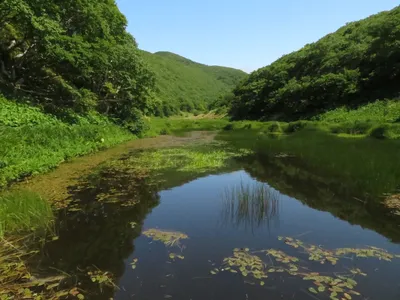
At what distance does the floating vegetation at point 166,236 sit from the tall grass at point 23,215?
286 centimetres

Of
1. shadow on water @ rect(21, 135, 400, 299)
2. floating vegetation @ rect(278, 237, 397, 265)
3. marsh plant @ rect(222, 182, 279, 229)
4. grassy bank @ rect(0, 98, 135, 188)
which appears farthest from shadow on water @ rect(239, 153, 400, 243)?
grassy bank @ rect(0, 98, 135, 188)

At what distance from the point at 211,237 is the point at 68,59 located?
76.5 feet

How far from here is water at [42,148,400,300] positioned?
6.43 m

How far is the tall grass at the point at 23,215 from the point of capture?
8.88 m

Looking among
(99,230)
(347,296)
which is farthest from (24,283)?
(347,296)

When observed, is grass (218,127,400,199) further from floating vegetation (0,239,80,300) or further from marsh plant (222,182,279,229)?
floating vegetation (0,239,80,300)

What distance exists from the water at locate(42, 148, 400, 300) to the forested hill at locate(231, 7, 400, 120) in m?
56.1

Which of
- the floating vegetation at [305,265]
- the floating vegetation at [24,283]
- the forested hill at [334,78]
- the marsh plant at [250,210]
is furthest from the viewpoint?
the forested hill at [334,78]

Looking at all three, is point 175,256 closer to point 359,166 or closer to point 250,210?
point 250,210

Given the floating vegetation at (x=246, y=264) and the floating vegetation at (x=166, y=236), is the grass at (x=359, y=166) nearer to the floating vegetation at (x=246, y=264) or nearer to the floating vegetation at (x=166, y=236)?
the floating vegetation at (x=246, y=264)

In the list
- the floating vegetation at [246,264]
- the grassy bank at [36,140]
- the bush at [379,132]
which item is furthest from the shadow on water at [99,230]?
the bush at [379,132]

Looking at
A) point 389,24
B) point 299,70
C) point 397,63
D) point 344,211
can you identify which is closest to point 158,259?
point 344,211

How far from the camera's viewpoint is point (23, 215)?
30.4ft

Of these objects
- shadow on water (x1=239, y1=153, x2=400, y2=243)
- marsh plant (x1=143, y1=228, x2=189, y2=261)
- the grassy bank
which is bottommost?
shadow on water (x1=239, y1=153, x2=400, y2=243)
